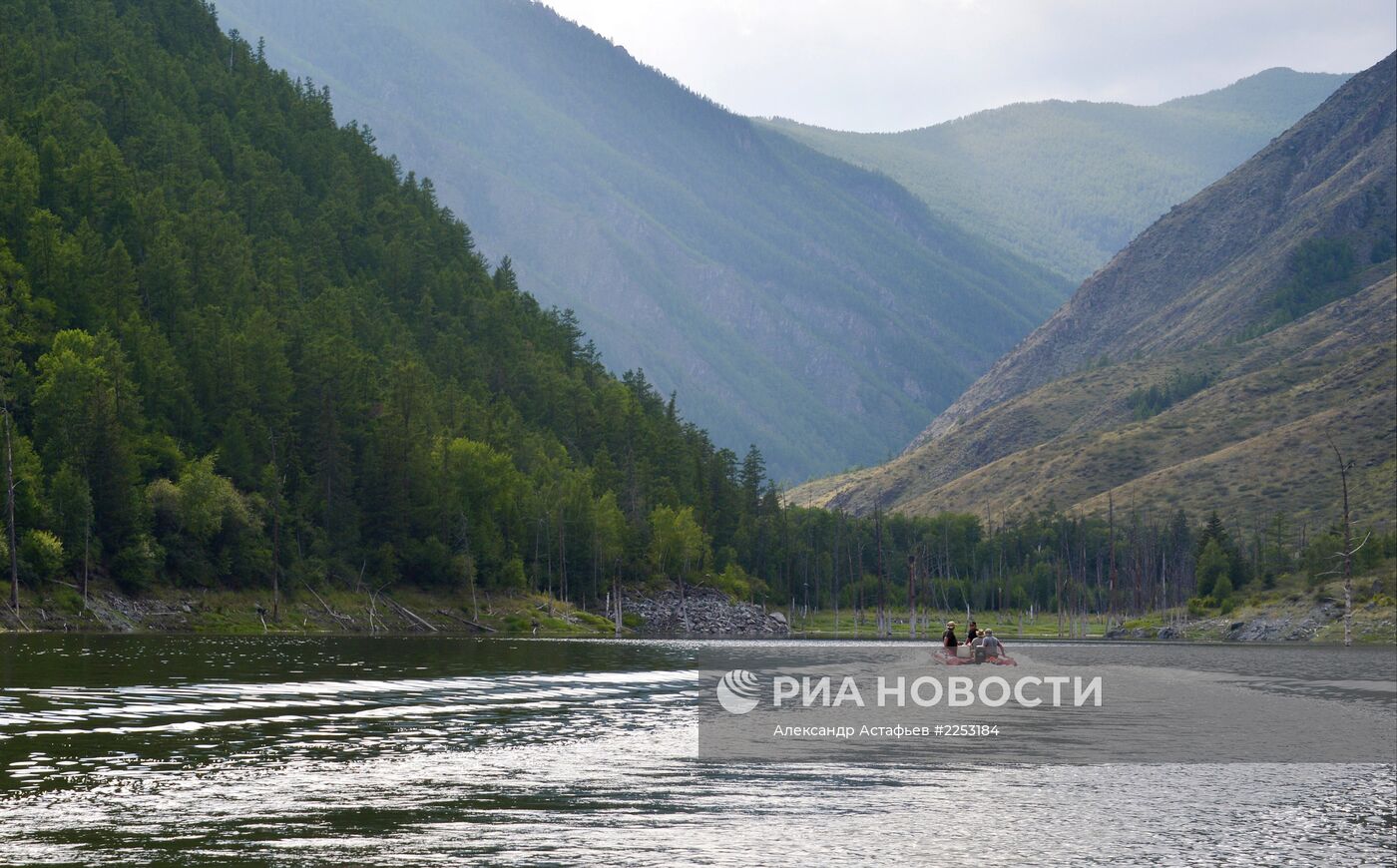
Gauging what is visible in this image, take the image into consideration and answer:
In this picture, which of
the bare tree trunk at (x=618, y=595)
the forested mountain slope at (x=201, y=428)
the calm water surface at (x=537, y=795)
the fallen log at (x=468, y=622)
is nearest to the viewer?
the calm water surface at (x=537, y=795)

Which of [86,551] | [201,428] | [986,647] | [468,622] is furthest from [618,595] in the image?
[986,647]

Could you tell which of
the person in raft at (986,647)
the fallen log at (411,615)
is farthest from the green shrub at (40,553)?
the person in raft at (986,647)

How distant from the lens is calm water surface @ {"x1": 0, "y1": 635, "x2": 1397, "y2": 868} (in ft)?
104

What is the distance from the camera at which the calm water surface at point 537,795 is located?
104 ft

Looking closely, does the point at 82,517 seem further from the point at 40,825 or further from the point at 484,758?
the point at 40,825

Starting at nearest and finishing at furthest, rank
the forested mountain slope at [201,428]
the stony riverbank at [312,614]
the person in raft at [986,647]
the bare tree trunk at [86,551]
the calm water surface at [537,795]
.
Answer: the calm water surface at [537,795]
the person in raft at [986,647]
the stony riverbank at [312,614]
the bare tree trunk at [86,551]
the forested mountain slope at [201,428]

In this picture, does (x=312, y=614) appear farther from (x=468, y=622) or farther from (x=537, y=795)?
(x=537, y=795)

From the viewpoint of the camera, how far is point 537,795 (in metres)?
38.8

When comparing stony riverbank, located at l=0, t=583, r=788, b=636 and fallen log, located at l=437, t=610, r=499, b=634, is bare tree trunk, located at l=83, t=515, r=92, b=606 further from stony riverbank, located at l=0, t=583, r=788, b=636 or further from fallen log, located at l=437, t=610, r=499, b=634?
fallen log, located at l=437, t=610, r=499, b=634

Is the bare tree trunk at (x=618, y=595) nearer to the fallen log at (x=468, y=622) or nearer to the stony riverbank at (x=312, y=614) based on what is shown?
the stony riverbank at (x=312, y=614)

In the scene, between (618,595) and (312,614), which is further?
(618,595)

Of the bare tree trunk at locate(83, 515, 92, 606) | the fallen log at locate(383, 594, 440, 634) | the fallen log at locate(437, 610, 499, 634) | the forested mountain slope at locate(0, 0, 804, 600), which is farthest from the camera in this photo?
the fallen log at locate(437, 610, 499, 634)

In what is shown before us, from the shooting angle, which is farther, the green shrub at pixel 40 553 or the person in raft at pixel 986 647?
the green shrub at pixel 40 553

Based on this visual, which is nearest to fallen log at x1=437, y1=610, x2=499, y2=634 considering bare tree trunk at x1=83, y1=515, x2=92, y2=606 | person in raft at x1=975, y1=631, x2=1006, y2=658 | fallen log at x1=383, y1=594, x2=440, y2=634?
fallen log at x1=383, y1=594, x2=440, y2=634
